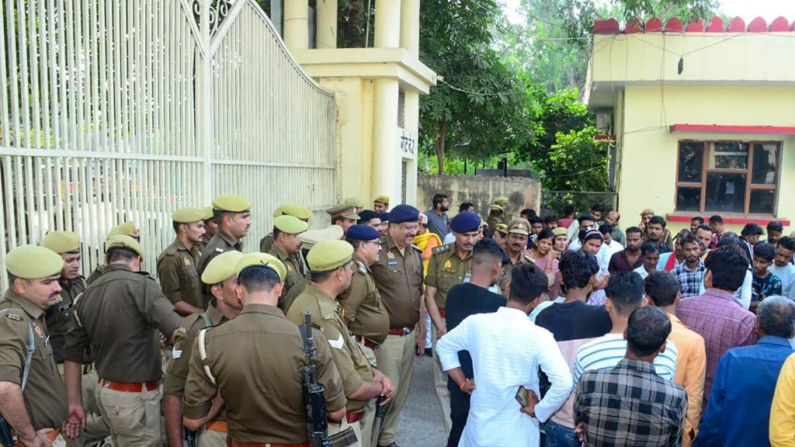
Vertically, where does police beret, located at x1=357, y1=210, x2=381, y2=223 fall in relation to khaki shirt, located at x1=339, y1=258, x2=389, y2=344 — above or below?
above

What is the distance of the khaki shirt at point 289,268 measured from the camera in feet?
15.1

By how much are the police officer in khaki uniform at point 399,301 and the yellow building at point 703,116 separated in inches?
294

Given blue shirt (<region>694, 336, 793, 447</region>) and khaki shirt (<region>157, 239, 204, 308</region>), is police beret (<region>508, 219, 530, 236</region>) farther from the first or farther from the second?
khaki shirt (<region>157, 239, 204, 308</region>)

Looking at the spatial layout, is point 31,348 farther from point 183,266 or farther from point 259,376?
point 183,266

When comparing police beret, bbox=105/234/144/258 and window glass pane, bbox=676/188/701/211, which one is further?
window glass pane, bbox=676/188/701/211

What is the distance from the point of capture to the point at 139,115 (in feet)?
15.5

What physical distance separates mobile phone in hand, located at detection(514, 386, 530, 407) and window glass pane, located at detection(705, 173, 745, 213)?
31.9 feet

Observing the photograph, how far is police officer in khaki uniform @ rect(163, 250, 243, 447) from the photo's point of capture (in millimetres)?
3051

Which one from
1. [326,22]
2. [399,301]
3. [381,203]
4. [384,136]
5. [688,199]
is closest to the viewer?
[399,301]

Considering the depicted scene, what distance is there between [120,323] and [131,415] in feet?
1.98

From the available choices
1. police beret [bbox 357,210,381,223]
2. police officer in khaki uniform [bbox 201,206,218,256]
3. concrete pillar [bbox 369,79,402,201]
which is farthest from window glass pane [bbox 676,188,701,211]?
police officer in khaki uniform [bbox 201,206,218,256]

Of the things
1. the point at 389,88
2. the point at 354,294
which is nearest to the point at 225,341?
the point at 354,294

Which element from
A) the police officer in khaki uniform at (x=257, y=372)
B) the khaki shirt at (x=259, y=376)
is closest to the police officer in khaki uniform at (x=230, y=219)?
the police officer in khaki uniform at (x=257, y=372)

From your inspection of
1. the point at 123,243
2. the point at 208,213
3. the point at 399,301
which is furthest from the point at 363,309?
the point at 208,213
